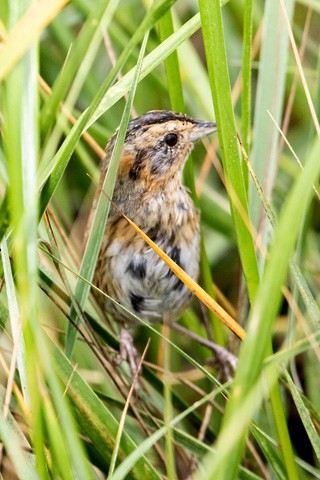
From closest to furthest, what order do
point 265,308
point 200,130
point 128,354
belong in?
point 265,308, point 200,130, point 128,354

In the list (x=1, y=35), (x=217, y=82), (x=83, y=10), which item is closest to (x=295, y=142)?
(x=83, y=10)

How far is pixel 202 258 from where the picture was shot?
2746 mm

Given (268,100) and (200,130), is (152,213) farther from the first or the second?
(268,100)

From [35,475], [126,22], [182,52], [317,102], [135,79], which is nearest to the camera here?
[35,475]

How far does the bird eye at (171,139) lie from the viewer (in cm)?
259

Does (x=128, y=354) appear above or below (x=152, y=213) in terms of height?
below

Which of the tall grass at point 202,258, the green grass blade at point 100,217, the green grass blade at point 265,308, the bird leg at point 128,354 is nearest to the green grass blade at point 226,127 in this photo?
the tall grass at point 202,258

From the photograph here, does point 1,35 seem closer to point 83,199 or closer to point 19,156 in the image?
point 19,156

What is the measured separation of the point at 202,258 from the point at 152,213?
23cm

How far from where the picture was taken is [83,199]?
3.79m

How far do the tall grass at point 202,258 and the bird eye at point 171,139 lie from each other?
8 centimetres

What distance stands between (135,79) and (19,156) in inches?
16.7

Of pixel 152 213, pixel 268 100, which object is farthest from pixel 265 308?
pixel 268 100

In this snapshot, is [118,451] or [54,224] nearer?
[118,451]
